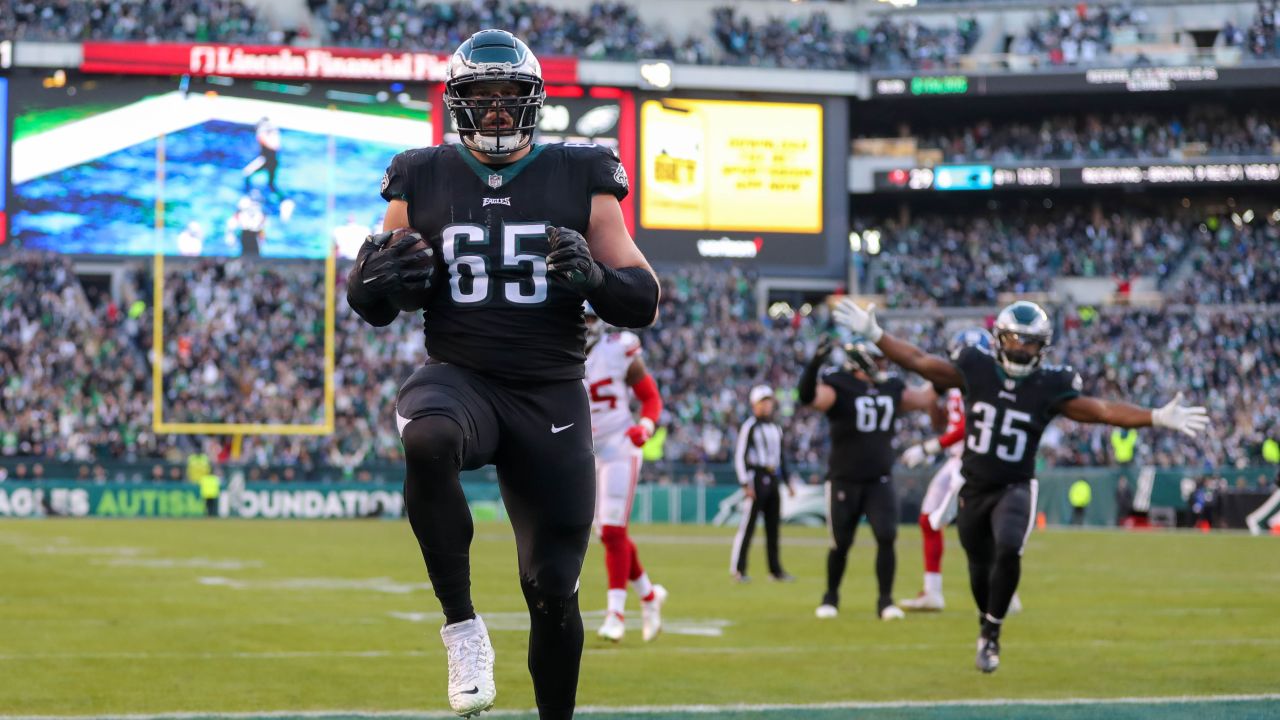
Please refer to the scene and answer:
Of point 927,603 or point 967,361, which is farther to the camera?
point 927,603

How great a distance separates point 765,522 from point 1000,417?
27.1 feet

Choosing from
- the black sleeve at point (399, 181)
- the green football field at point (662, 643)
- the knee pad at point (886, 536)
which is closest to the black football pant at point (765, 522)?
the green football field at point (662, 643)

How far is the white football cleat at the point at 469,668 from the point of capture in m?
5.07

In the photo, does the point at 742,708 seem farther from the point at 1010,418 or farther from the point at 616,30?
the point at 616,30

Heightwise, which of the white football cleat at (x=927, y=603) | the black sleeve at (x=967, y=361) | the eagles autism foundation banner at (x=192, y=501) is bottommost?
the eagles autism foundation banner at (x=192, y=501)

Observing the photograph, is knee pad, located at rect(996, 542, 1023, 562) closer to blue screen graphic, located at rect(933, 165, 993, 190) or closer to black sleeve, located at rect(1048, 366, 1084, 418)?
black sleeve, located at rect(1048, 366, 1084, 418)

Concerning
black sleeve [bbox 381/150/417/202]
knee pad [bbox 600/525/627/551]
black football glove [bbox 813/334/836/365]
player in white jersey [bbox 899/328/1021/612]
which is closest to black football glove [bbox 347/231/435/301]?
black sleeve [bbox 381/150/417/202]

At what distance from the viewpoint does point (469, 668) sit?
5125 mm

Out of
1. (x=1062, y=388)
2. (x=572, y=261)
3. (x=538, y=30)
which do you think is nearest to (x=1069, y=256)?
(x=538, y=30)

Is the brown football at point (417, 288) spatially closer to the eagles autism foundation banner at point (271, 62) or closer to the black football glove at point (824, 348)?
the black football glove at point (824, 348)

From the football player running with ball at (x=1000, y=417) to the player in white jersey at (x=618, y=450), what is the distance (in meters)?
1.95

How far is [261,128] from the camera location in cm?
3697

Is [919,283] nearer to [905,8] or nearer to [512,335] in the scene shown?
[905,8]

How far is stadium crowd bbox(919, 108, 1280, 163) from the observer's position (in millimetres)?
46094
